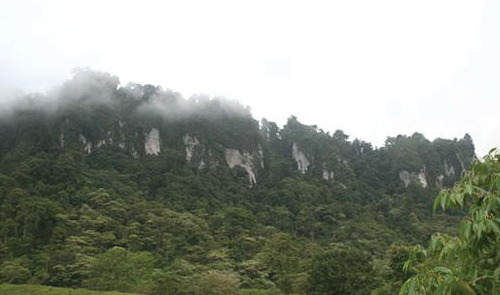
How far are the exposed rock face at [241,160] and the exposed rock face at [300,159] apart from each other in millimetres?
14205

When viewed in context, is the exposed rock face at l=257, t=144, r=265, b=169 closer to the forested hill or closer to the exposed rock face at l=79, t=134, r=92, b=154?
the forested hill

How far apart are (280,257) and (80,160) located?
50.9 m

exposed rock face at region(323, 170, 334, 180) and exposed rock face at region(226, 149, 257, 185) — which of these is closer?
exposed rock face at region(226, 149, 257, 185)

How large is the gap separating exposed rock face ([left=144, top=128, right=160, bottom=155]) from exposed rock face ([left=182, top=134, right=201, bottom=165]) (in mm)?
5229

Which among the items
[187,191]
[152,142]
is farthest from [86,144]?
[187,191]

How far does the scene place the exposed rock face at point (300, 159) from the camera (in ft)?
374

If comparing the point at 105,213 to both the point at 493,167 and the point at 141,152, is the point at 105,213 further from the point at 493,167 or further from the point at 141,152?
the point at 493,167

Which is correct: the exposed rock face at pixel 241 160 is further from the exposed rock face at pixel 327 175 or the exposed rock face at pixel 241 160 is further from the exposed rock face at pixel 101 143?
the exposed rock face at pixel 101 143

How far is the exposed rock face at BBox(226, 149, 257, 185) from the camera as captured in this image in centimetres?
10256

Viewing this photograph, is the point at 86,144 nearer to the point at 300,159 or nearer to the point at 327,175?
the point at 300,159

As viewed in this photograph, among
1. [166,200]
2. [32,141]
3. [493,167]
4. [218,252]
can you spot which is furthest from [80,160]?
[493,167]

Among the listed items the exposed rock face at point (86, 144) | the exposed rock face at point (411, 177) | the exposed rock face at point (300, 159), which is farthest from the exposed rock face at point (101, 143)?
the exposed rock face at point (411, 177)

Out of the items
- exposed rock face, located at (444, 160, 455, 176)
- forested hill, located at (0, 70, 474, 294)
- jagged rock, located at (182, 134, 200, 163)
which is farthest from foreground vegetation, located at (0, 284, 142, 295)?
exposed rock face, located at (444, 160, 455, 176)

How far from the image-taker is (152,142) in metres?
99.8
